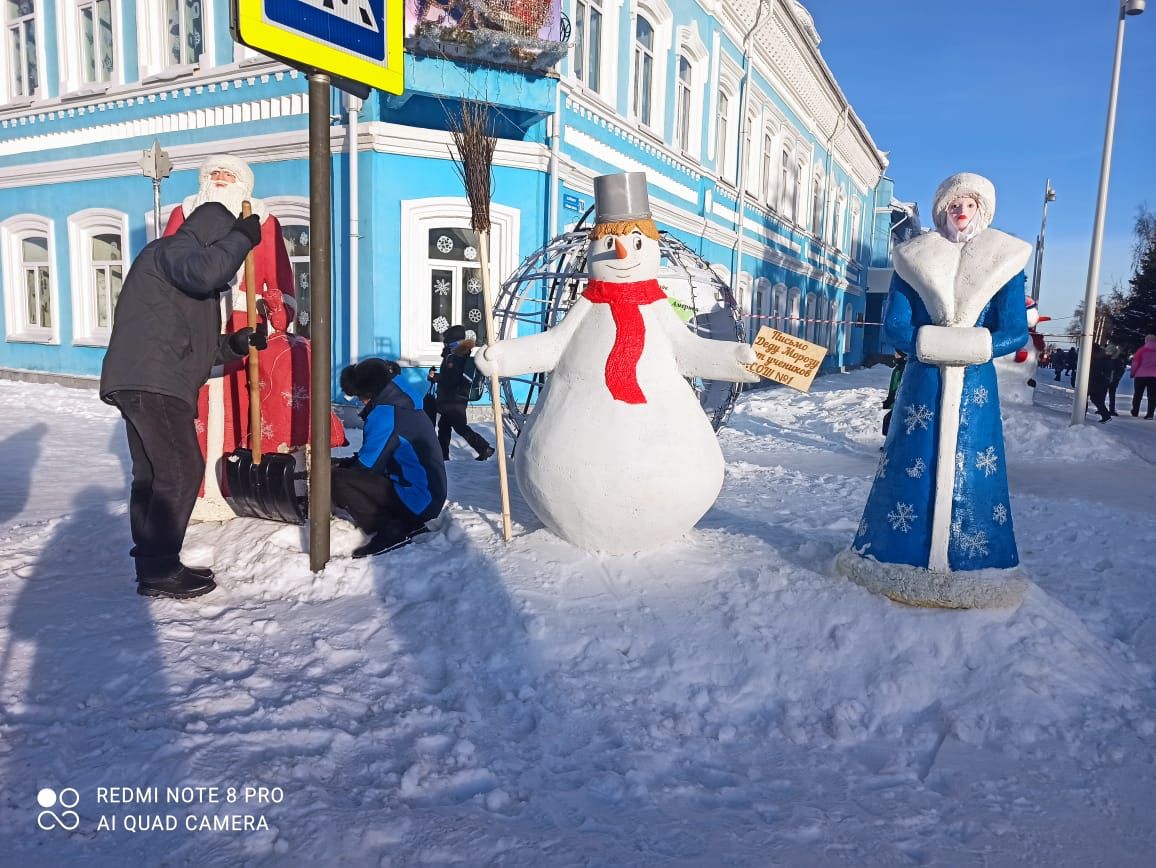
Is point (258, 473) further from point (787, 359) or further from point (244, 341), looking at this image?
point (787, 359)

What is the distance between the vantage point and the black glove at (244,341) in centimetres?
375

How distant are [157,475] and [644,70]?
10.4 meters

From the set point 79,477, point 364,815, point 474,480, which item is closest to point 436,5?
point 474,480

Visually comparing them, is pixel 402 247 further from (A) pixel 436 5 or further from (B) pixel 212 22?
(B) pixel 212 22

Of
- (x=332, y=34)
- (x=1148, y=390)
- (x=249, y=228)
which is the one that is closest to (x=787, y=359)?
(x=332, y=34)

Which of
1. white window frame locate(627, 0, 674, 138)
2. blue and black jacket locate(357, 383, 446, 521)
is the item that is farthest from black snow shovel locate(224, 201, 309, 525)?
white window frame locate(627, 0, 674, 138)

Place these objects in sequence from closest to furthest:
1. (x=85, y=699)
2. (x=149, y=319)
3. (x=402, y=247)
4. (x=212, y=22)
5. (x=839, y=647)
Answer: (x=85, y=699) < (x=839, y=647) < (x=149, y=319) < (x=402, y=247) < (x=212, y=22)

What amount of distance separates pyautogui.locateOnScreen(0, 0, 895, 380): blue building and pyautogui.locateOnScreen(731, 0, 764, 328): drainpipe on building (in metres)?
0.04

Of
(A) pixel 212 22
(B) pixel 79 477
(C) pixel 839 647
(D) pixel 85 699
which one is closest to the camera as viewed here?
(D) pixel 85 699

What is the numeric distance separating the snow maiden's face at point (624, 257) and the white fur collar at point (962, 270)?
1.11 metres

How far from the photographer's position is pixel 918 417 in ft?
10.7

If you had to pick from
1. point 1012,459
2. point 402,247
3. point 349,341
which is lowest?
point 1012,459

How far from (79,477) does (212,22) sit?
6.72 meters

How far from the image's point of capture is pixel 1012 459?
8.20 meters
